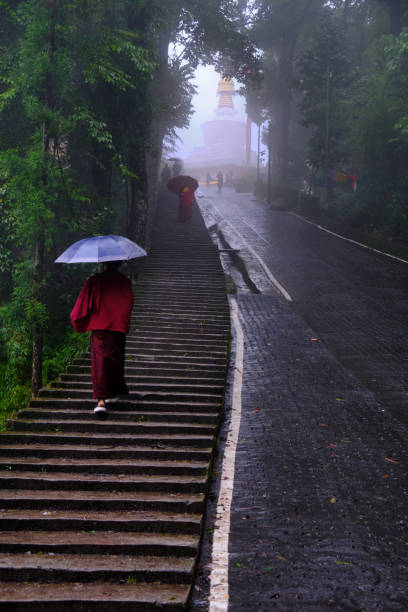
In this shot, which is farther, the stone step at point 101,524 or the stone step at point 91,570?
the stone step at point 101,524

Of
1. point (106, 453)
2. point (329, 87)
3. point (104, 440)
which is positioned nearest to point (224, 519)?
point (106, 453)

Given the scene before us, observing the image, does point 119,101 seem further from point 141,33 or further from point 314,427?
point 314,427

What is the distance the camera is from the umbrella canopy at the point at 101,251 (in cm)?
673

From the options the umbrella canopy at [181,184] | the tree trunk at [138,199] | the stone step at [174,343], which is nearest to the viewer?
the stone step at [174,343]

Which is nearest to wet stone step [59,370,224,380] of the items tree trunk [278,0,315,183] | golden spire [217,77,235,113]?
tree trunk [278,0,315,183]

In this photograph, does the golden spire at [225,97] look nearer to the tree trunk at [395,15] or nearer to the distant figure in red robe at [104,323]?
the tree trunk at [395,15]

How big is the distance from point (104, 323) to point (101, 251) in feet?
2.87

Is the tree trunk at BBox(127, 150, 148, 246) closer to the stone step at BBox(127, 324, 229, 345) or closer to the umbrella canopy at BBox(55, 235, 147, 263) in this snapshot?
the stone step at BBox(127, 324, 229, 345)

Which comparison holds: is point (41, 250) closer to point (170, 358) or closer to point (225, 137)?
point (170, 358)

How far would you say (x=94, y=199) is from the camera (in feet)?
48.9

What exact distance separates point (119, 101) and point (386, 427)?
42.3 feet

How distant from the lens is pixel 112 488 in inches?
222

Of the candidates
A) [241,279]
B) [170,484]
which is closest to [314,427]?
[170,484]

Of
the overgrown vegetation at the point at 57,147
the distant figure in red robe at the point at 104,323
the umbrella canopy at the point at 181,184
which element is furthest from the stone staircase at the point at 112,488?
the umbrella canopy at the point at 181,184
